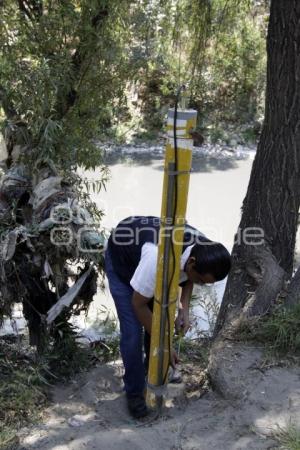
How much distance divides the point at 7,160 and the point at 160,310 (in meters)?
2.01

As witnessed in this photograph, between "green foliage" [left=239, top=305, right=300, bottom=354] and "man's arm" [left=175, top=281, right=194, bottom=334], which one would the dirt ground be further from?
"man's arm" [left=175, top=281, right=194, bottom=334]

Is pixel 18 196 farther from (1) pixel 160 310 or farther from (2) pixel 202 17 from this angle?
(2) pixel 202 17

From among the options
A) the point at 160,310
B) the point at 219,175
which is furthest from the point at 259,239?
the point at 219,175

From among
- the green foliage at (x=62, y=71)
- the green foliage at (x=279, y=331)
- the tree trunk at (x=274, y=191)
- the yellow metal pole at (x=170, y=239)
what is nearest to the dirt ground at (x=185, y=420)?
the green foliage at (x=279, y=331)

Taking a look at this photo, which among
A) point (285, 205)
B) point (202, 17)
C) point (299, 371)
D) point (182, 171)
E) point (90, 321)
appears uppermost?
point (202, 17)

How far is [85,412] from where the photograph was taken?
121 inches

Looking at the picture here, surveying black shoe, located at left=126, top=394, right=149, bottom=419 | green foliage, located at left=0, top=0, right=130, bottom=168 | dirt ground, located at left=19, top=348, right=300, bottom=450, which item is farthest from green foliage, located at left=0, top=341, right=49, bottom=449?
green foliage, located at left=0, top=0, right=130, bottom=168

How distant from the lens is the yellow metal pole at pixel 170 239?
2.32m

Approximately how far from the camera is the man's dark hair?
253 centimetres

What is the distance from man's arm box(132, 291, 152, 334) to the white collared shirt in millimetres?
33

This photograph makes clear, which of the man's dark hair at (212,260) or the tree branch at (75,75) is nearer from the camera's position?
the man's dark hair at (212,260)

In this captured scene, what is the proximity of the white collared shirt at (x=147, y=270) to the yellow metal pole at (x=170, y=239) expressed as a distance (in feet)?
0.29

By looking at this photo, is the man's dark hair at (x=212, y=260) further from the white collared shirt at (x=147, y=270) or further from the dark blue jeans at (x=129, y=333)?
the dark blue jeans at (x=129, y=333)

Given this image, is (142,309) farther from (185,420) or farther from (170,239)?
(185,420)
